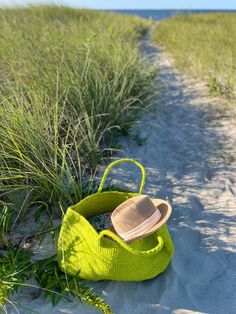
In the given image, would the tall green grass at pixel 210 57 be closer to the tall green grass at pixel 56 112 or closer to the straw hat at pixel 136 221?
the tall green grass at pixel 56 112

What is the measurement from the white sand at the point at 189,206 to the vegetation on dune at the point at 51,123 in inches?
8.9

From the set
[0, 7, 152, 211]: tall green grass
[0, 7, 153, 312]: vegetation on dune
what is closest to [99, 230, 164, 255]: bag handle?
[0, 7, 153, 312]: vegetation on dune

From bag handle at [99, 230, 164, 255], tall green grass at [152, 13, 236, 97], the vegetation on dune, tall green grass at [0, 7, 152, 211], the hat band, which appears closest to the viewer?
bag handle at [99, 230, 164, 255]

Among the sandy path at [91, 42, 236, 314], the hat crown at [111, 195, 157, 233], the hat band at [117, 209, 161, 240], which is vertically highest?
the hat crown at [111, 195, 157, 233]

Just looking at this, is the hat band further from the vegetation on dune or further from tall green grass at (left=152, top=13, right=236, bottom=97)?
tall green grass at (left=152, top=13, right=236, bottom=97)

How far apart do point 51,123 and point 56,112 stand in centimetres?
34

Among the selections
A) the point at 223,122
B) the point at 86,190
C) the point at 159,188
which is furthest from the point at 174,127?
the point at 86,190

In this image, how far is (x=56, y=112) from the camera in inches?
88.3

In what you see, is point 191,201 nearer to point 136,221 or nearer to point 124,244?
point 136,221

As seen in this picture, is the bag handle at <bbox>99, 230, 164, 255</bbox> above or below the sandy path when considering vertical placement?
above

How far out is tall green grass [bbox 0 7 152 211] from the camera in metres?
2.17

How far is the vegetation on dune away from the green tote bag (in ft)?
0.32

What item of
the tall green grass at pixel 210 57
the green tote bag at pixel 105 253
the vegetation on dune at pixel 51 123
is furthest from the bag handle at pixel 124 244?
the tall green grass at pixel 210 57

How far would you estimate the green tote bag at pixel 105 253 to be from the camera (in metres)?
1.69
